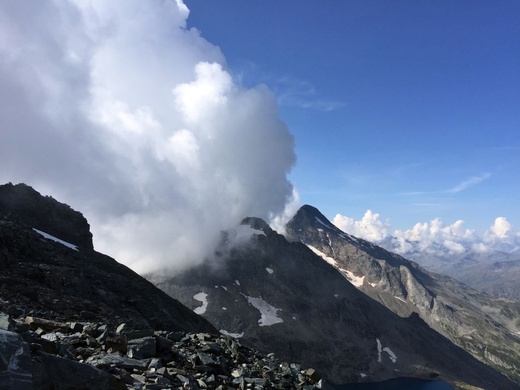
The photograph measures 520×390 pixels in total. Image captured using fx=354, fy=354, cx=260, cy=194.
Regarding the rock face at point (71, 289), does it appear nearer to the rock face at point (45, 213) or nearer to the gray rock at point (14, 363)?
the rock face at point (45, 213)

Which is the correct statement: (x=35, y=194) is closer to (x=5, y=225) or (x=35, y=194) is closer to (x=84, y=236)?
(x=84, y=236)

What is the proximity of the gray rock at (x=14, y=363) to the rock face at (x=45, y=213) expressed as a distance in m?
93.5

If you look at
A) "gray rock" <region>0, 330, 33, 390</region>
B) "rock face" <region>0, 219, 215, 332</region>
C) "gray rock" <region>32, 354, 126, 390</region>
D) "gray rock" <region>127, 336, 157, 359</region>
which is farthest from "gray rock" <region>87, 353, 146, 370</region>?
"rock face" <region>0, 219, 215, 332</region>

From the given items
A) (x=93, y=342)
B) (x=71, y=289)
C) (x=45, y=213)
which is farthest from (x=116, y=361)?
(x=45, y=213)

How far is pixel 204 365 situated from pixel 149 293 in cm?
5652

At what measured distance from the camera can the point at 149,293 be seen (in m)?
73.4

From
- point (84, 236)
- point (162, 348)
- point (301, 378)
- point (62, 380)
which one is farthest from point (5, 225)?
point (62, 380)

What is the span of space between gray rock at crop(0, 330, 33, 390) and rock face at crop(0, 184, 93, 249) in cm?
9350

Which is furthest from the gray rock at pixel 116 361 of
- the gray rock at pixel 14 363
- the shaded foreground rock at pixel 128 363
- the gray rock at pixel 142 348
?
the gray rock at pixel 14 363

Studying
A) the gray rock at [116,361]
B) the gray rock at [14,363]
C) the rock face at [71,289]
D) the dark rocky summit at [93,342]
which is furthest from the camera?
the rock face at [71,289]

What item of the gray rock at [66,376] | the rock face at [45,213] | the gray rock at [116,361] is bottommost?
the gray rock at [66,376]

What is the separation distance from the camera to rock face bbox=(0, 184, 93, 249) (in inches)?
3642

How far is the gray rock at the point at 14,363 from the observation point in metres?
8.90

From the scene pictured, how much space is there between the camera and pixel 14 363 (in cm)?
925
